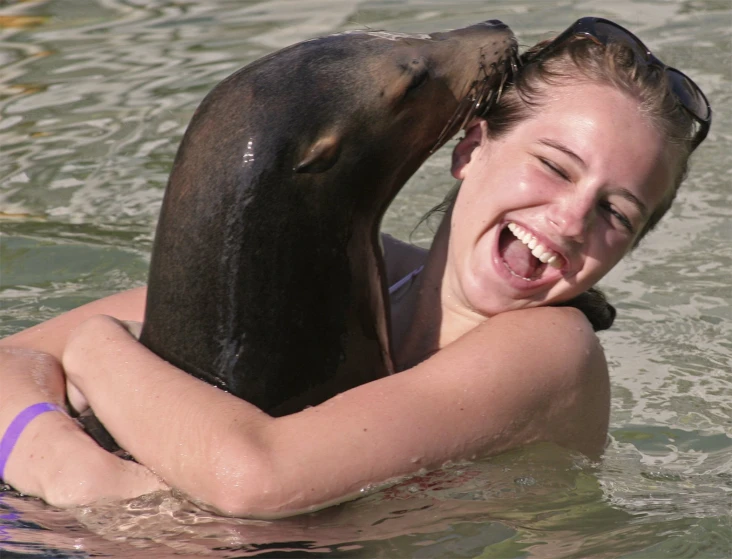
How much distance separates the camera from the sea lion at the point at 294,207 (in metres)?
3.49

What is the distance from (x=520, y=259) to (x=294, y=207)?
0.78 metres


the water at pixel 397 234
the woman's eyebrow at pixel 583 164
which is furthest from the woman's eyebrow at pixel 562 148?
the water at pixel 397 234

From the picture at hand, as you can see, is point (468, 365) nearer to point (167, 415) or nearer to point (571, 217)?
point (571, 217)

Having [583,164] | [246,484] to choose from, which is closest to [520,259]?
[583,164]

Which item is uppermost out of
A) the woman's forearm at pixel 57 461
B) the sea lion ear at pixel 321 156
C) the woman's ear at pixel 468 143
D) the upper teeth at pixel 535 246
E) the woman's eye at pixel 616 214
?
the sea lion ear at pixel 321 156

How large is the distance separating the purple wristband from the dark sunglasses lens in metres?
2.12

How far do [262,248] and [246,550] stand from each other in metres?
0.84

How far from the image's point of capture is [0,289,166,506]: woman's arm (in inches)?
133

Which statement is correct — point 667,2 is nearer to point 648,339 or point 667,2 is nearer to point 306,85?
point 648,339

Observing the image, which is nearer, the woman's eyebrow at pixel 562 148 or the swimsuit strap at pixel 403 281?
the woman's eyebrow at pixel 562 148

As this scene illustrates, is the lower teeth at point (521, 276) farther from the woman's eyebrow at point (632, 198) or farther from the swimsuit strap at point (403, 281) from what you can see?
the swimsuit strap at point (403, 281)

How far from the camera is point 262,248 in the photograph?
3.50m

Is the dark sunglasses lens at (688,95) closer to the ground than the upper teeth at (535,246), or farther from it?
farther from it

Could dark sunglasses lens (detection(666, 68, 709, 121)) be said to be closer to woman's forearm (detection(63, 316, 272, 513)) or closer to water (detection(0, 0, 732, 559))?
water (detection(0, 0, 732, 559))
